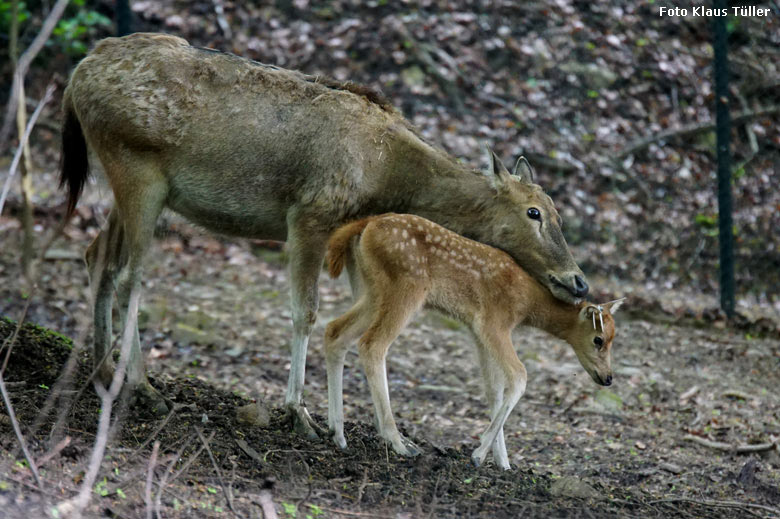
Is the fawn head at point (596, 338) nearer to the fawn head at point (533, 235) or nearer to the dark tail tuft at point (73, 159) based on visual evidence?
the fawn head at point (533, 235)

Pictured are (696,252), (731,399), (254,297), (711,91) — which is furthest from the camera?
(711,91)

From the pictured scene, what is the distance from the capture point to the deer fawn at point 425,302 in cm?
602

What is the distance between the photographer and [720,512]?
5.68 metres

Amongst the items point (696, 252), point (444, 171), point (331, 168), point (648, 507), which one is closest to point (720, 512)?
point (648, 507)

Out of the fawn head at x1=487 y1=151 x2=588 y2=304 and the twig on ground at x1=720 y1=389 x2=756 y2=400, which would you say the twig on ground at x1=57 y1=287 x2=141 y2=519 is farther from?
the twig on ground at x1=720 y1=389 x2=756 y2=400

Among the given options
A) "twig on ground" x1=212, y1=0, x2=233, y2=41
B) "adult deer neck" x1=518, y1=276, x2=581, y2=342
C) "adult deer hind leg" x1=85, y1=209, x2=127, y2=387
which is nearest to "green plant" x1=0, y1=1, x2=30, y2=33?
"twig on ground" x1=212, y1=0, x2=233, y2=41

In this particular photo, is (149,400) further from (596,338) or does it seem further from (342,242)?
(596,338)

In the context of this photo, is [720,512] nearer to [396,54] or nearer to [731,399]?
[731,399]

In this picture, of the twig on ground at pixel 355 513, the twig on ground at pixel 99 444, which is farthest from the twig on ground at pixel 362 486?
the twig on ground at pixel 99 444

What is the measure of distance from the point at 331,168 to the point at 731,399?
477 cm

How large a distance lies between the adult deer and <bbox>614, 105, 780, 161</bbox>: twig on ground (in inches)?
260

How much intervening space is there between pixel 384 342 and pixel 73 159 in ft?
9.55

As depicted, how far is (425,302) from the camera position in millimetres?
6242

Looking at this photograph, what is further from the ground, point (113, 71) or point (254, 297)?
point (113, 71)
